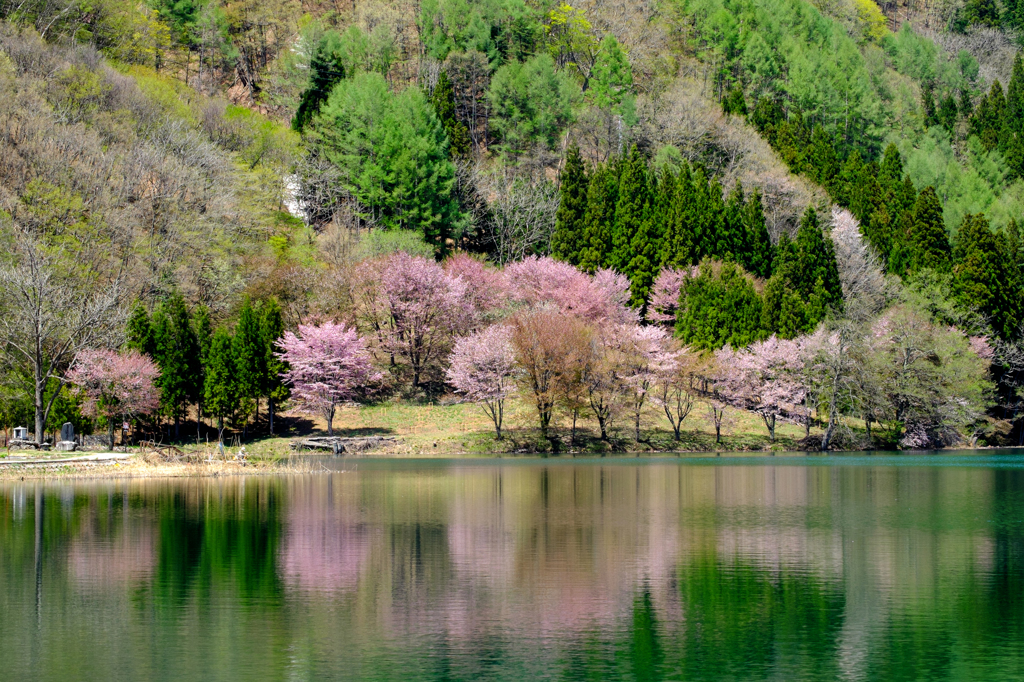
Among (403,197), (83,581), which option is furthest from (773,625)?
(403,197)

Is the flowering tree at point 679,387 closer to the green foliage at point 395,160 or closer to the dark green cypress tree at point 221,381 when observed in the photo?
the dark green cypress tree at point 221,381

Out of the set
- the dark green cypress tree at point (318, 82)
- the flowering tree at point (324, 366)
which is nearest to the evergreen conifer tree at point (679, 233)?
the flowering tree at point (324, 366)

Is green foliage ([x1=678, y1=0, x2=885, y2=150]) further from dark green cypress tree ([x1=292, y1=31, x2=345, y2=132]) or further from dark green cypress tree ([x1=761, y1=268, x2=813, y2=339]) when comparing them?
dark green cypress tree ([x1=761, y1=268, x2=813, y2=339])

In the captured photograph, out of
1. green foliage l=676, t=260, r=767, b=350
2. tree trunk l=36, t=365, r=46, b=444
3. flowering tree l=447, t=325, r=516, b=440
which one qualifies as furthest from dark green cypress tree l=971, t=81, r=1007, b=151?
tree trunk l=36, t=365, r=46, b=444

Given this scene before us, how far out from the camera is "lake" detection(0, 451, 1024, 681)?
1688 cm

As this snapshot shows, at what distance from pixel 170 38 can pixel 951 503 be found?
11209 centimetres

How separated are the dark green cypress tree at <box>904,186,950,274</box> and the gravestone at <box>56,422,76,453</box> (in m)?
61.1

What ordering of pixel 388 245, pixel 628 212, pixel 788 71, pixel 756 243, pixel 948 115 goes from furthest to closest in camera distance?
pixel 948 115
pixel 788 71
pixel 756 243
pixel 628 212
pixel 388 245

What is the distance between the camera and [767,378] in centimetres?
7356

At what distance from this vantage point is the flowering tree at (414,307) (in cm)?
7906

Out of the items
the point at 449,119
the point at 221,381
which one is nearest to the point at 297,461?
the point at 221,381

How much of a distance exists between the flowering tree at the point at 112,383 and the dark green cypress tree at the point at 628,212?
37.7 metres

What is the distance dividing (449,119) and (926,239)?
4546 centimetres

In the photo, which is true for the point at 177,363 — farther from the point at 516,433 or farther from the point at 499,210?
the point at 499,210
